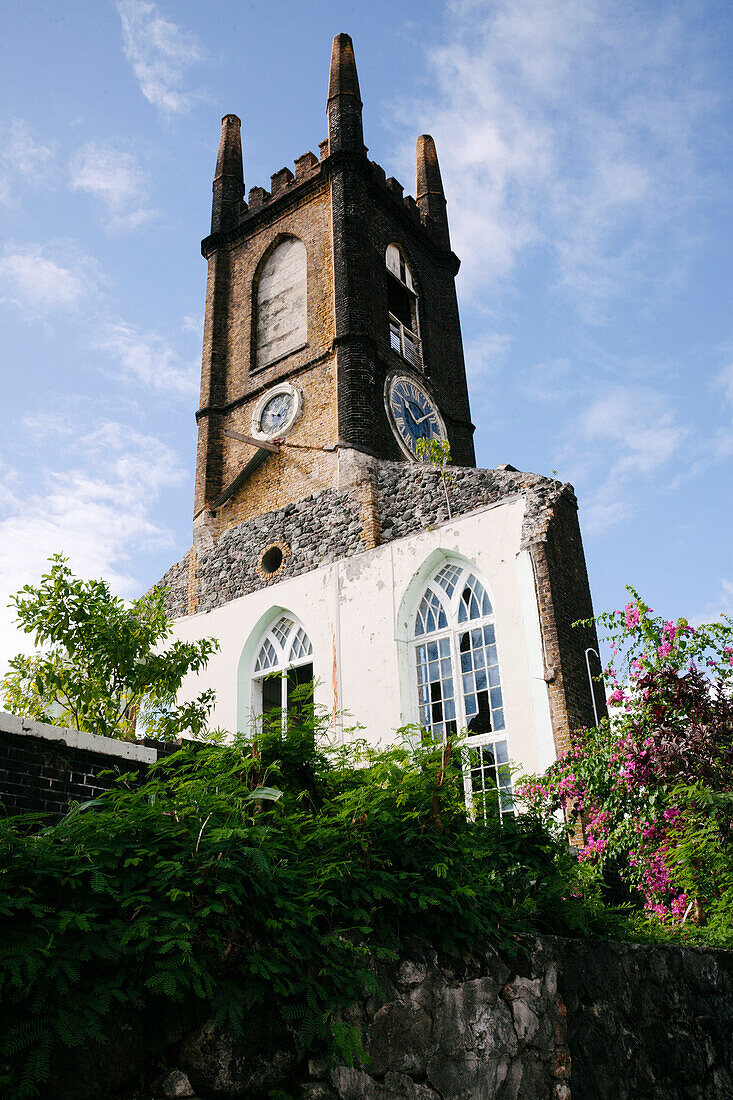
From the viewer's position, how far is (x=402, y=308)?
2208cm

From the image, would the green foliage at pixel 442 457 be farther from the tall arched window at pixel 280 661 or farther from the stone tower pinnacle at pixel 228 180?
the stone tower pinnacle at pixel 228 180

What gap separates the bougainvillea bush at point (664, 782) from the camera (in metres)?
7.99

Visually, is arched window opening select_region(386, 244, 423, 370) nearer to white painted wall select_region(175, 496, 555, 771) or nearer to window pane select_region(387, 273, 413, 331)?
window pane select_region(387, 273, 413, 331)

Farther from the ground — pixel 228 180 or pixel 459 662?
pixel 228 180

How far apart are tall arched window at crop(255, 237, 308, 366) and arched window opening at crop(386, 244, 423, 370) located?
2.20 meters

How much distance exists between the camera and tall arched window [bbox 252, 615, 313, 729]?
15.6 metres

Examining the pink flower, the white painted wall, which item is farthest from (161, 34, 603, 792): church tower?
the pink flower

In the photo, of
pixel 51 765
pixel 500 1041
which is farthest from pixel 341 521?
pixel 500 1041

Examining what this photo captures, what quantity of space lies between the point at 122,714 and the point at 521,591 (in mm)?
5985

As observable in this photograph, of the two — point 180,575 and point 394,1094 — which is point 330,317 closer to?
point 180,575

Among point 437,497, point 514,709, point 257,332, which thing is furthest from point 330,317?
point 514,709

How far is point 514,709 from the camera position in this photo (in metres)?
12.1

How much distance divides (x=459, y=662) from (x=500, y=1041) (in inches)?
356

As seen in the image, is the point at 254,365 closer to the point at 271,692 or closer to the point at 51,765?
the point at 271,692
